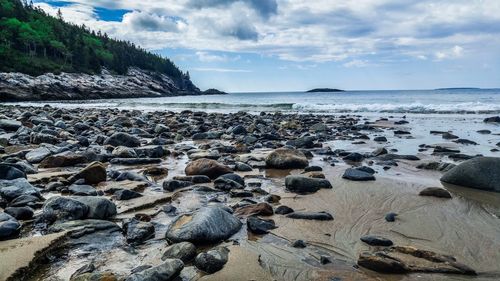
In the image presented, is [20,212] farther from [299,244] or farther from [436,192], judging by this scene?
[436,192]

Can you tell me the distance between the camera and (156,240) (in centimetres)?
358

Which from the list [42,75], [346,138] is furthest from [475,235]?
[42,75]

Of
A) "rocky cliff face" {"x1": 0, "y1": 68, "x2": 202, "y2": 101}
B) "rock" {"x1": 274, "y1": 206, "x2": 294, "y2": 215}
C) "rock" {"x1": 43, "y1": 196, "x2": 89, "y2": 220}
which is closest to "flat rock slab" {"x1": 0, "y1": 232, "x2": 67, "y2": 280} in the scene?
"rock" {"x1": 43, "y1": 196, "x2": 89, "y2": 220}

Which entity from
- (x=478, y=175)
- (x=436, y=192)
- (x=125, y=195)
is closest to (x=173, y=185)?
(x=125, y=195)

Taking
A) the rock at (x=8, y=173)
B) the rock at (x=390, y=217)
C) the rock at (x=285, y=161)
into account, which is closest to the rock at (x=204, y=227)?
the rock at (x=390, y=217)

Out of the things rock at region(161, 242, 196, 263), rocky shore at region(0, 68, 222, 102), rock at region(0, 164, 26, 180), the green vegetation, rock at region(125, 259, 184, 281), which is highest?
the green vegetation

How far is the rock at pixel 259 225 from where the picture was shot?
12.6ft

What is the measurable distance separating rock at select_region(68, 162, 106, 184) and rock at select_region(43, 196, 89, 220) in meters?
1.86

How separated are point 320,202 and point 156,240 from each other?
2.35 meters

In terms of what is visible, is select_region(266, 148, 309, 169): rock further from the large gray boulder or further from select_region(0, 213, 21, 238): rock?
select_region(0, 213, 21, 238): rock

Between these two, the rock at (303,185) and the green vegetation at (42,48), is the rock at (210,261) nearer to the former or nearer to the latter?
the rock at (303,185)

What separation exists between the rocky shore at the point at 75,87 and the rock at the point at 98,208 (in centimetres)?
5658

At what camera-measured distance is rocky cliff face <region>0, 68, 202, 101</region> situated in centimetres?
5516

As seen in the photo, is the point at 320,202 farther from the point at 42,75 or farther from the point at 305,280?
the point at 42,75
